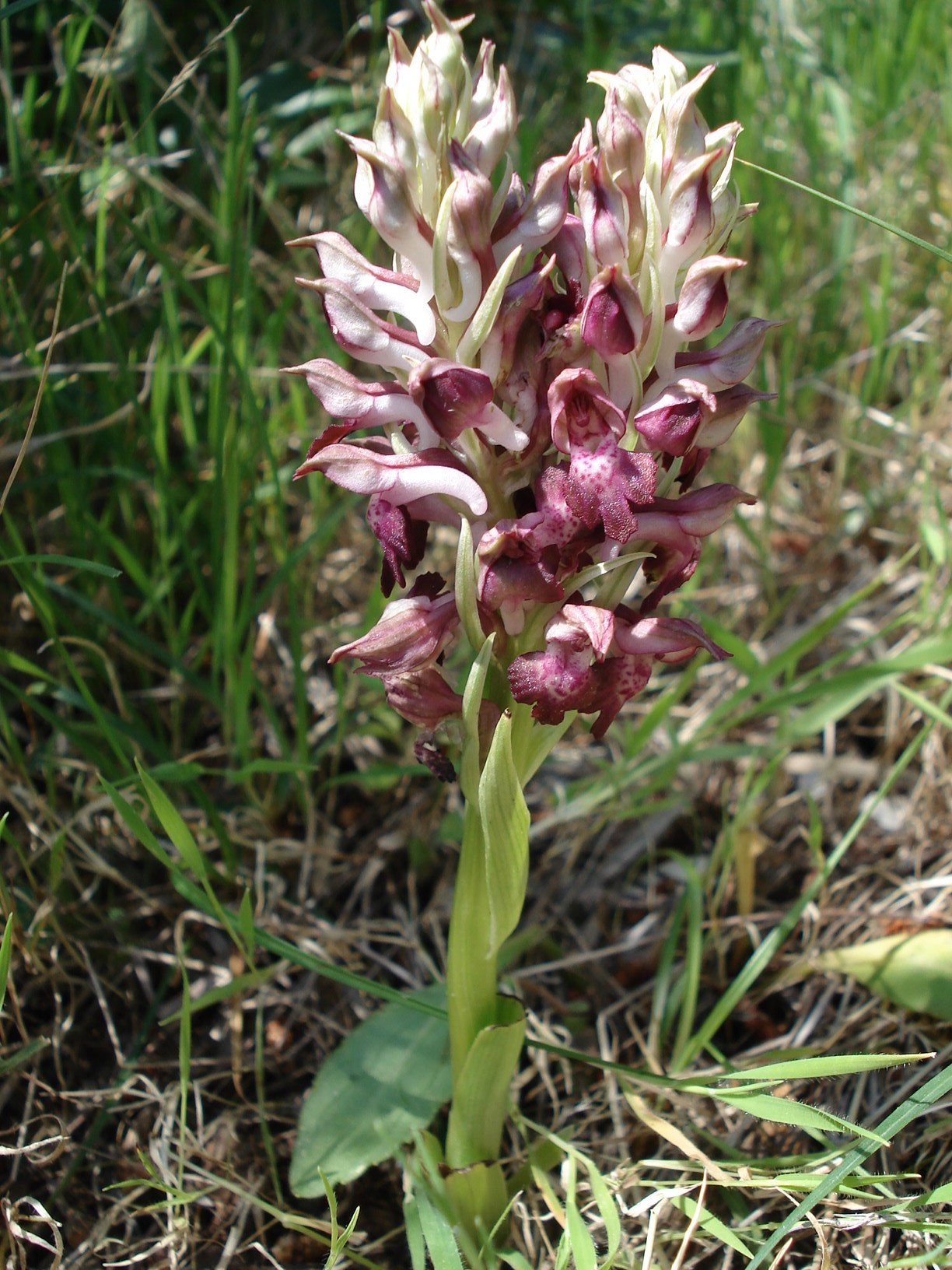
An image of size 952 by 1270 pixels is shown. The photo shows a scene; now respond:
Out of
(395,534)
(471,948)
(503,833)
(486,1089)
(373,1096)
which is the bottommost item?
(373,1096)

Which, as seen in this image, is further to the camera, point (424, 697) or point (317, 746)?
point (317, 746)

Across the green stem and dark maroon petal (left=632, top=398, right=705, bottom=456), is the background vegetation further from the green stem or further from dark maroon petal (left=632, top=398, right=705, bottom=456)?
dark maroon petal (left=632, top=398, right=705, bottom=456)

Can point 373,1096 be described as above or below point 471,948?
below

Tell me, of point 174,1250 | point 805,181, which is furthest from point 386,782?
point 805,181

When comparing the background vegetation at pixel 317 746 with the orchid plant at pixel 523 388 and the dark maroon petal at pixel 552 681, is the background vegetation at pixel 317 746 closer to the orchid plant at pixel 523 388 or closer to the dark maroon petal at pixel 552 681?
the orchid plant at pixel 523 388

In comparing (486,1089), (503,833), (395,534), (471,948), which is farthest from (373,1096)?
(395,534)

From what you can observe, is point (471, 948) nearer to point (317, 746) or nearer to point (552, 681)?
point (552, 681)

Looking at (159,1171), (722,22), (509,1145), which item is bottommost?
(509,1145)

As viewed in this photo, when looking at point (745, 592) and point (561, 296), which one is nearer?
point (561, 296)

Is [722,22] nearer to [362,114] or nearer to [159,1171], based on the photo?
[362,114]
